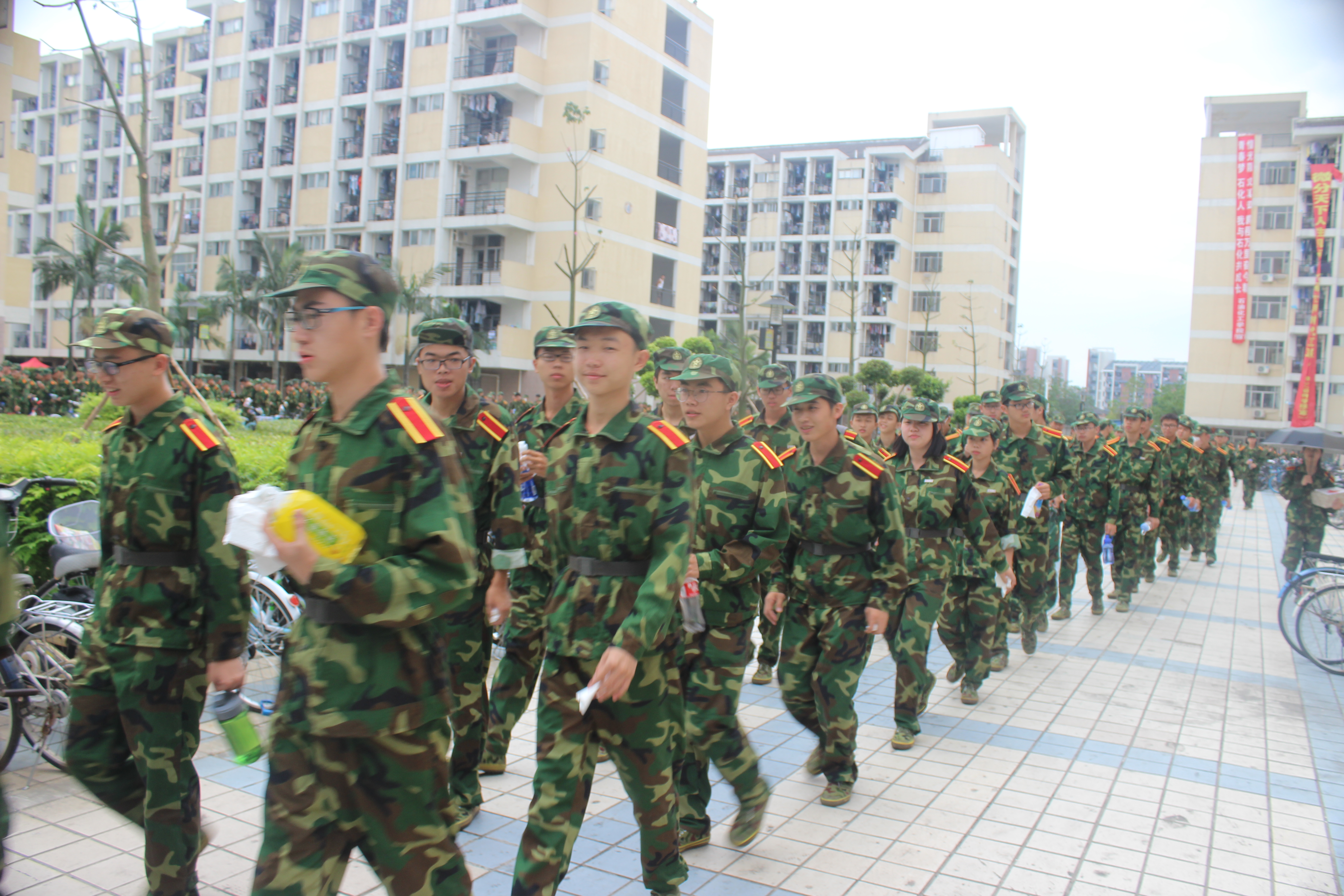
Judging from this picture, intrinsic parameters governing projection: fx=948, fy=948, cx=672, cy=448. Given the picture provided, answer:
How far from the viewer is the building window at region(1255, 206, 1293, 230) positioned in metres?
50.8

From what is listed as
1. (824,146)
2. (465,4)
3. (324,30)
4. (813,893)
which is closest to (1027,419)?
(813,893)

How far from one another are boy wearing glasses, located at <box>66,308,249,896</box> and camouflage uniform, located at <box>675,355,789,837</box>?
186 centimetres

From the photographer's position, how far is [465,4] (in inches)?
1390

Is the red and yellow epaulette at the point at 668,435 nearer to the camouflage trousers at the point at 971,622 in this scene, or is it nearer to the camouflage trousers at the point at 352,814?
the camouflage trousers at the point at 352,814

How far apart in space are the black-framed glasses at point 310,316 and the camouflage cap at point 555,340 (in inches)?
96.5

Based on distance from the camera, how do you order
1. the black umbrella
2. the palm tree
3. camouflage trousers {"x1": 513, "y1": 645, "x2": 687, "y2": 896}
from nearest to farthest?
camouflage trousers {"x1": 513, "y1": 645, "x2": 687, "y2": 896}
the black umbrella
the palm tree

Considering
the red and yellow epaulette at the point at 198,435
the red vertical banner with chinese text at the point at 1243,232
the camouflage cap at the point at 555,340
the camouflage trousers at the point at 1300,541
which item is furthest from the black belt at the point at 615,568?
the red vertical banner with chinese text at the point at 1243,232

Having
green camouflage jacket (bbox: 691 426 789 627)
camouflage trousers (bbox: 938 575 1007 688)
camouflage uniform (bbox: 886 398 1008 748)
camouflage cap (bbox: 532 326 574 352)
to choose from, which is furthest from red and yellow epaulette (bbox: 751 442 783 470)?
camouflage trousers (bbox: 938 575 1007 688)

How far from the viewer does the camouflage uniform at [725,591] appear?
4207mm

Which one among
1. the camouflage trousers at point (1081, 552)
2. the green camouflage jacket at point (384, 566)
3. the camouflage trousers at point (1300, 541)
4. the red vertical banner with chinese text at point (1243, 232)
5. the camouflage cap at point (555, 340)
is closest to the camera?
the green camouflage jacket at point (384, 566)

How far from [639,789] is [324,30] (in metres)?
42.0


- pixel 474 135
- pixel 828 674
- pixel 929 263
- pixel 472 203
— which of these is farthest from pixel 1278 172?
pixel 828 674

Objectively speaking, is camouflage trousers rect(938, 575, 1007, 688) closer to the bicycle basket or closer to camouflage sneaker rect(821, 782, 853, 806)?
camouflage sneaker rect(821, 782, 853, 806)

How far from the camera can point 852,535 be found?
4938 mm
